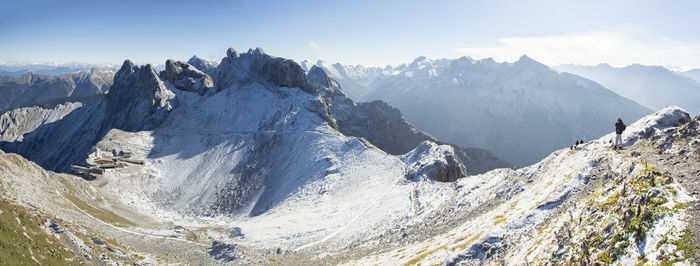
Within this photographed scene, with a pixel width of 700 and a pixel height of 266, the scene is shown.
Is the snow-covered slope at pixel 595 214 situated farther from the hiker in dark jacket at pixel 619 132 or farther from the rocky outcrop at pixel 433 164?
the rocky outcrop at pixel 433 164

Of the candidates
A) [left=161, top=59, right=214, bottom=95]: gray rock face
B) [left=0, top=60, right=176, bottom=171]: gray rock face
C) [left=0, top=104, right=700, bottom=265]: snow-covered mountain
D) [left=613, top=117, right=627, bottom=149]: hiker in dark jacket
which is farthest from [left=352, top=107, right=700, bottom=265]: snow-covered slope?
[left=161, top=59, right=214, bottom=95]: gray rock face

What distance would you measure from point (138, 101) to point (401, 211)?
376 feet

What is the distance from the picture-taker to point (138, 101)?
4651 inches

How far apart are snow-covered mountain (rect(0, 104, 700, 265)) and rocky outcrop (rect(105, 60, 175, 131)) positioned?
28750 mm

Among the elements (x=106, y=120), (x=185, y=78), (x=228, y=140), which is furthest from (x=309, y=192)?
(x=106, y=120)

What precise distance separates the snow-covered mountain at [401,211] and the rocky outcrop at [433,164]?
458 millimetres

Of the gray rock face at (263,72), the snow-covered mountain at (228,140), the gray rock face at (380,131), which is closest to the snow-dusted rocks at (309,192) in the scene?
the snow-covered mountain at (228,140)

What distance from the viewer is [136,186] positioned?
235 ft

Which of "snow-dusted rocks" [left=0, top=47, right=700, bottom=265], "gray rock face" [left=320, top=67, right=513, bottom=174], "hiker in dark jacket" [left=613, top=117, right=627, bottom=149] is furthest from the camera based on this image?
"gray rock face" [left=320, top=67, right=513, bottom=174]

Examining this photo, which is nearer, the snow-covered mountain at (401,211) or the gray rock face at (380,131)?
the snow-covered mountain at (401,211)

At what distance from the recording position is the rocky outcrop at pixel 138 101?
110688 millimetres

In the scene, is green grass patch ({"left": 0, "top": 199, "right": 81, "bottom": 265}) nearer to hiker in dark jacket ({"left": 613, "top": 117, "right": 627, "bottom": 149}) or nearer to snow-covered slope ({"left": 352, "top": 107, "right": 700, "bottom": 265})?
snow-covered slope ({"left": 352, "top": 107, "right": 700, "bottom": 265})

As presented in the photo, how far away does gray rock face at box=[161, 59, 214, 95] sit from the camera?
12812 cm

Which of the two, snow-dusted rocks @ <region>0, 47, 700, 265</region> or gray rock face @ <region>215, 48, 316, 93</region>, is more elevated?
gray rock face @ <region>215, 48, 316, 93</region>
